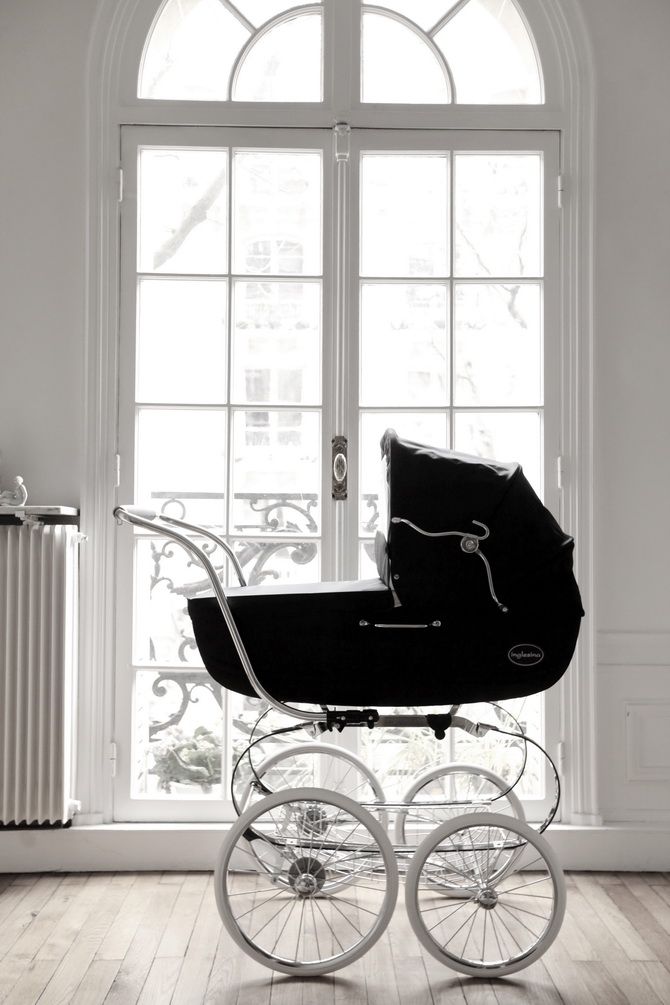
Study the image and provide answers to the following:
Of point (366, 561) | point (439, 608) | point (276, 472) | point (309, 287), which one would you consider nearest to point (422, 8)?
point (309, 287)

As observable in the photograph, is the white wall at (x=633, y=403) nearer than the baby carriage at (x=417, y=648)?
No

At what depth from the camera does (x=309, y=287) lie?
9.37 ft

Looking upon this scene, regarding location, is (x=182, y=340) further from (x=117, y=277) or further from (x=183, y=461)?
(x=183, y=461)

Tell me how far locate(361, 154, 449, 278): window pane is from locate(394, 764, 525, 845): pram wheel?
1.55m

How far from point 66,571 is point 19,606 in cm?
17

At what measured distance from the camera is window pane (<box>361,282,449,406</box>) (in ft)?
9.34

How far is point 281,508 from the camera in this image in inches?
111

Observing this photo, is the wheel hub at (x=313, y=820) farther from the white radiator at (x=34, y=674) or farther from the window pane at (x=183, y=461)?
the window pane at (x=183, y=461)

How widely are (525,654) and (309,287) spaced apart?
146 centimetres

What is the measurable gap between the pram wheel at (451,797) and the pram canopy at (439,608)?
346mm

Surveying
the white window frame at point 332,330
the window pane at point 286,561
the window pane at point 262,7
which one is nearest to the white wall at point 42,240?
the white window frame at point 332,330

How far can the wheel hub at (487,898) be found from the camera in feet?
6.86

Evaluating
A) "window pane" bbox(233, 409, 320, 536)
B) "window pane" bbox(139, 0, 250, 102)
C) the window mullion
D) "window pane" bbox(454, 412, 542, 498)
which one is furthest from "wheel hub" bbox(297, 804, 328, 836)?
"window pane" bbox(139, 0, 250, 102)

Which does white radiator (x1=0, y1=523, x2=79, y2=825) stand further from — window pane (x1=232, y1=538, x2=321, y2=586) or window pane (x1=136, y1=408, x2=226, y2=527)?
window pane (x1=232, y1=538, x2=321, y2=586)
